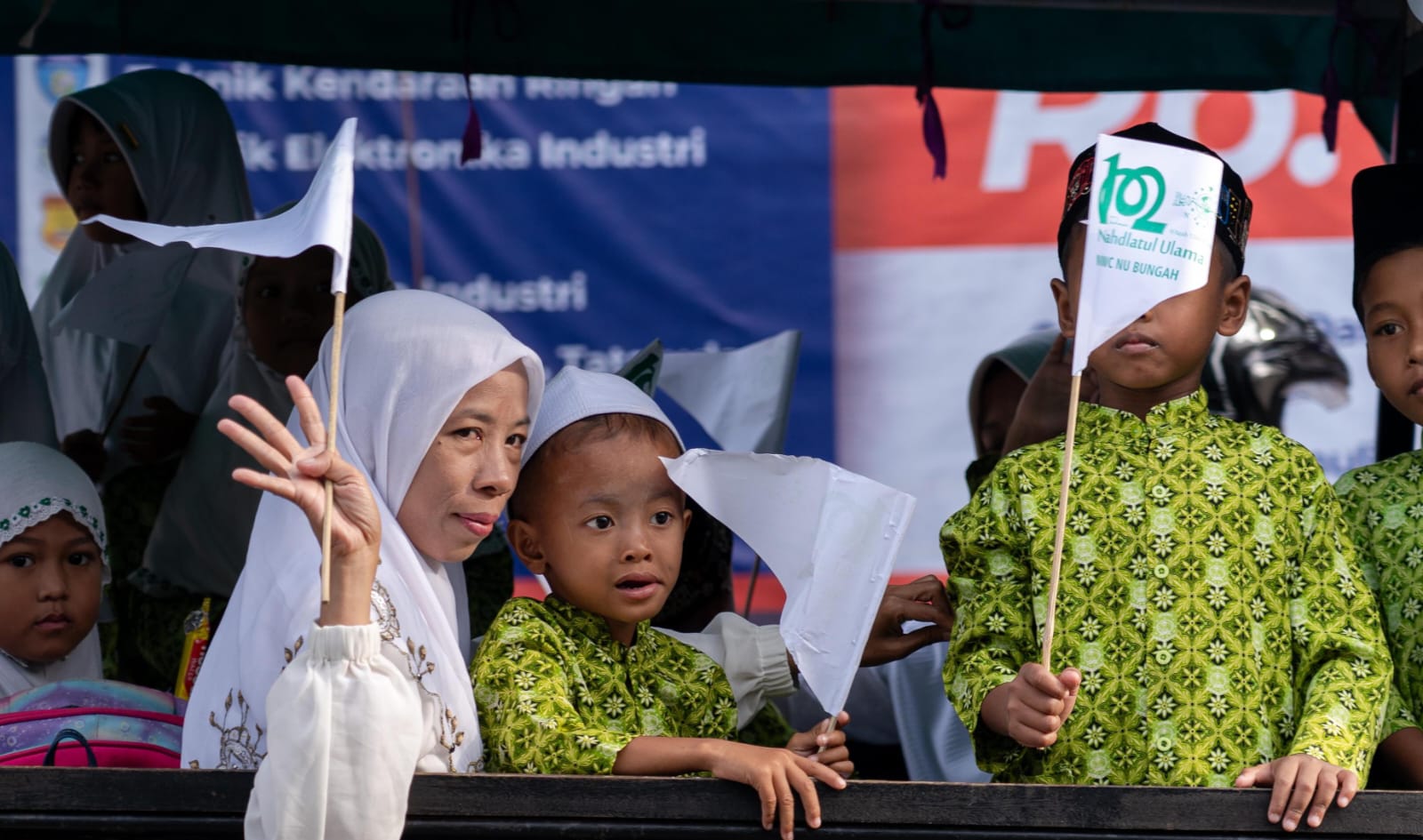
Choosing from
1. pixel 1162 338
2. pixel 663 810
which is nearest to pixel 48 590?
pixel 663 810

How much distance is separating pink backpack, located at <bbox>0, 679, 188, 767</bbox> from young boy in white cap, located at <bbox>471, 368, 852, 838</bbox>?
0.53 metres

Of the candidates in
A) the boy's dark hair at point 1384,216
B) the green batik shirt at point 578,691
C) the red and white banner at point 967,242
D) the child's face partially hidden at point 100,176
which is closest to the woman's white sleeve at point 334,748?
the green batik shirt at point 578,691

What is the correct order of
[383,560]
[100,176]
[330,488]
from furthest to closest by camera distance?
[100,176] < [383,560] < [330,488]

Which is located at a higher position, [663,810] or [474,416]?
[474,416]

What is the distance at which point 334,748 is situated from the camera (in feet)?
6.43

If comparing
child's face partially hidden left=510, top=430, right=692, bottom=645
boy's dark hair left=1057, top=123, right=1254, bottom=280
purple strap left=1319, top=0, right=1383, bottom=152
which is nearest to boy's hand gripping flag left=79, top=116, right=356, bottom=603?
child's face partially hidden left=510, top=430, right=692, bottom=645

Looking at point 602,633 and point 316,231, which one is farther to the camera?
point 602,633

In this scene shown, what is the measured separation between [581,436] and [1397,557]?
133 cm

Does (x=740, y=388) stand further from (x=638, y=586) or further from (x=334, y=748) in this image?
(x=334, y=748)

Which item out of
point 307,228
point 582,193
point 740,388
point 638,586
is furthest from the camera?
point 582,193

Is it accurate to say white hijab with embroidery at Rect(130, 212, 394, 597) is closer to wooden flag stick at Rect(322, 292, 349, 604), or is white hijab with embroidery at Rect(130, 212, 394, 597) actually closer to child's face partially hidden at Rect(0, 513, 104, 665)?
child's face partially hidden at Rect(0, 513, 104, 665)

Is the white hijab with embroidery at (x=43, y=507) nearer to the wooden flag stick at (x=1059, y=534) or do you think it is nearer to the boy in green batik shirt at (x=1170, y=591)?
the boy in green batik shirt at (x=1170, y=591)

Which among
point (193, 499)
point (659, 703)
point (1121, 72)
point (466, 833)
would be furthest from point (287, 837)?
point (1121, 72)

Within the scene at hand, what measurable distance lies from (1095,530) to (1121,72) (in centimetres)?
193
